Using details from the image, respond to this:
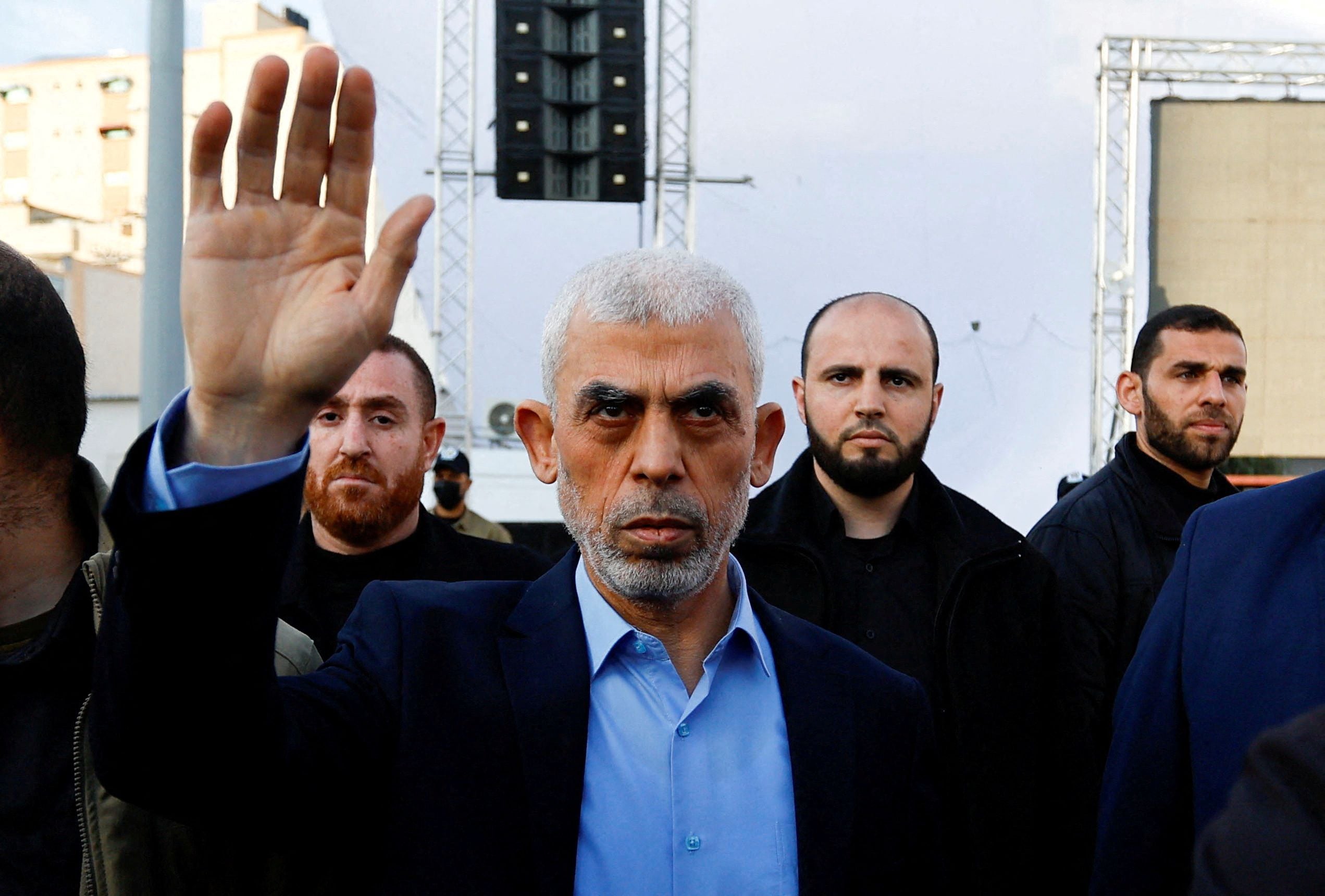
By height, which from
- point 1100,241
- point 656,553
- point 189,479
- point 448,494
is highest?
point 1100,241

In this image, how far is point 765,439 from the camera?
1.87 meters

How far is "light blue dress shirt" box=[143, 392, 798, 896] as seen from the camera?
4.94ft

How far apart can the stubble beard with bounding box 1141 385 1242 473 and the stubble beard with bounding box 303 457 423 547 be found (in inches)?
87.6

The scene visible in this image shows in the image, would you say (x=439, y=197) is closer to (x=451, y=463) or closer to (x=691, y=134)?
(x=691, y=134)

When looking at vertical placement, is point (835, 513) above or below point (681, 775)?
above

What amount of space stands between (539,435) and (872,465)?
144 cm

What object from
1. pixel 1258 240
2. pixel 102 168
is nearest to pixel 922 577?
pixel 1258 240

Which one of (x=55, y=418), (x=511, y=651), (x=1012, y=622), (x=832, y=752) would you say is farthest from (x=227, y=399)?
(x=1012, y=622)

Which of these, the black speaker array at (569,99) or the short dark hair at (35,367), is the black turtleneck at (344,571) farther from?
the black speaker array at (569,99)

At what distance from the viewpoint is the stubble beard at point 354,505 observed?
9.53 ft

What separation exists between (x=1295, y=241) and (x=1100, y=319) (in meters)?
2.59

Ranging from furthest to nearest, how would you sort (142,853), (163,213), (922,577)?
(163,213) < (922,577) < (142,853)

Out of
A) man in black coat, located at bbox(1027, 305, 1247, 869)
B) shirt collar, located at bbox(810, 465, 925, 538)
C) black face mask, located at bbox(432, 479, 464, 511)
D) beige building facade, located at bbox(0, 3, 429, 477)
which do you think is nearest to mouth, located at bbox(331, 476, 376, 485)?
shirt collar, located at bbox(810, 465, 925, 538)

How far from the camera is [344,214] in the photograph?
1.26 metres
